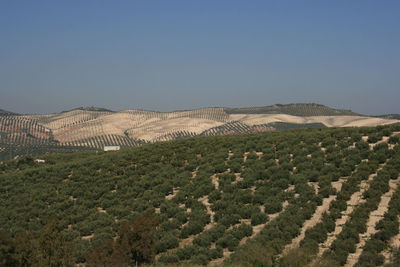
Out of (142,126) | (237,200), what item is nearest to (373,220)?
(237,200)

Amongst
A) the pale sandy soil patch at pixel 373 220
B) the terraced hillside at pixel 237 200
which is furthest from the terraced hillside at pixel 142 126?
the pale sandy soil patch at pixel 373 220

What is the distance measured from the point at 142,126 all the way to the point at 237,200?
14746 centimetres

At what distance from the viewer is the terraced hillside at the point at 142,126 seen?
451 ft

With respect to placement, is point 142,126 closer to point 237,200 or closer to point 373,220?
point 237,200

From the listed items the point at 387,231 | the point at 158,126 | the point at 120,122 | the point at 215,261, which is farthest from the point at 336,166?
the point at 120,122

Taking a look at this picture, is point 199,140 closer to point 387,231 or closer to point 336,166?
point 336,166

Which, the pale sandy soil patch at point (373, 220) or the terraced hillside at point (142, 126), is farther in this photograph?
the terraced hillside at point (142, 126)

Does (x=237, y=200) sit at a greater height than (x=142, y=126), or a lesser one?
greater

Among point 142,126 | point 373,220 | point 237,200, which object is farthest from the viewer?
point 142,126

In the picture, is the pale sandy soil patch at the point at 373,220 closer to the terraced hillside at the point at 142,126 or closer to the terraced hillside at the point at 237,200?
the terraced hillside at the point at 237,200

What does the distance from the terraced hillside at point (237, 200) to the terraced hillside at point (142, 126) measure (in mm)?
92079

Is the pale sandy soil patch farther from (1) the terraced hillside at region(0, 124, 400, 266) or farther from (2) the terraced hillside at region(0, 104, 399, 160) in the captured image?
(2) the terraced hillside at region(0, 104, 399, 160)

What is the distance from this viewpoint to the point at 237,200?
2031 cm

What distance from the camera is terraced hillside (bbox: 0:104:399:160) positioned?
137562mm
